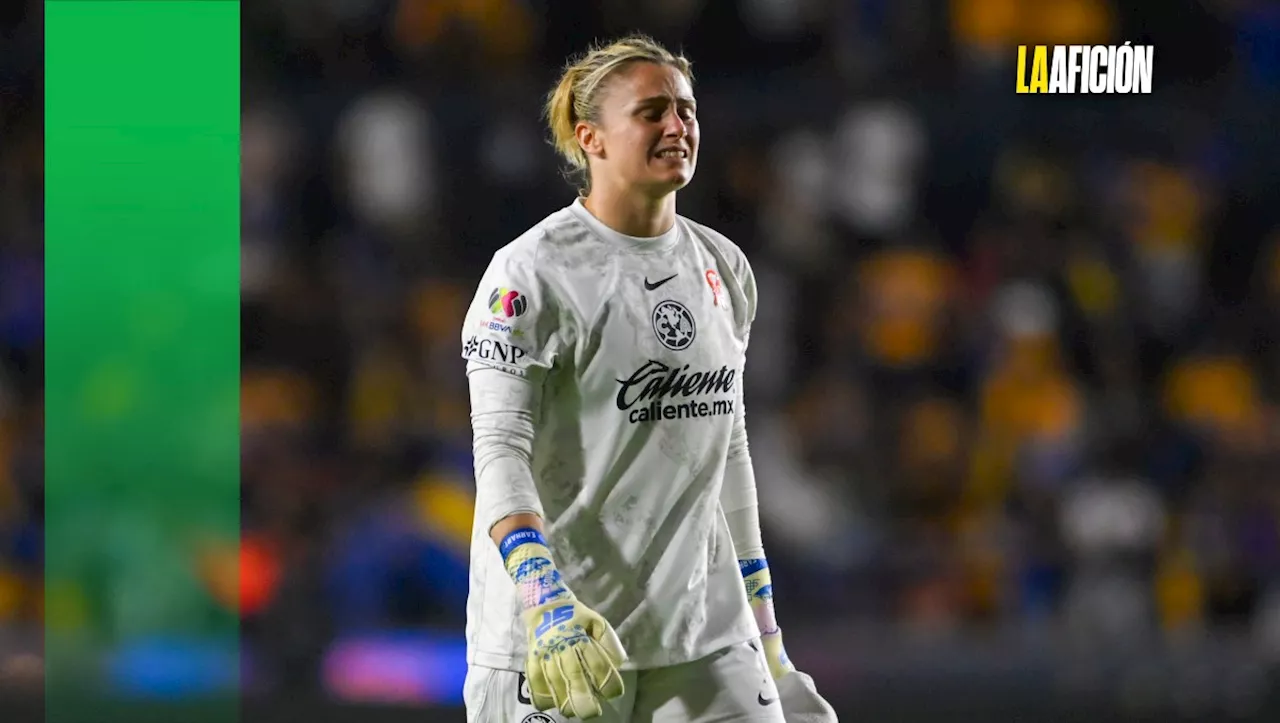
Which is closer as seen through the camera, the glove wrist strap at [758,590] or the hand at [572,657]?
the hand at [572,657]

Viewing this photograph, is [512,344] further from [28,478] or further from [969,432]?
[28,478]

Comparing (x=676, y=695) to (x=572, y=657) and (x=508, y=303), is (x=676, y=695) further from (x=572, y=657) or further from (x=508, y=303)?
(x=508, y=303)

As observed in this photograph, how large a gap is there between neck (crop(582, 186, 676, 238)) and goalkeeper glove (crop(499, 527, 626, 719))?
0.64 meters

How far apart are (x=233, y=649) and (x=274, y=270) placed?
180 centimetres

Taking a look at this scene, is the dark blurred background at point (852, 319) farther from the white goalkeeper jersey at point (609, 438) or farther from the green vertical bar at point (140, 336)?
the white goalkeeper jersey at point (609, 438)

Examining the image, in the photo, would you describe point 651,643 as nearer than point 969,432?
Yes

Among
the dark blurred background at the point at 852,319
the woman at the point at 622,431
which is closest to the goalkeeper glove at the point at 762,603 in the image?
the woman at the point at 622,431

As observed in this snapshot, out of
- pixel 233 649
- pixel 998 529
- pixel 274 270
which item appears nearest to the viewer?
pixel 233 649

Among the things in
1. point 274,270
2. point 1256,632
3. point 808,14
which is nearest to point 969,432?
point 1256,632

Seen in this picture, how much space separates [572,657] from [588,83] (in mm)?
1127

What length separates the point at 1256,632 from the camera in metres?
6.15

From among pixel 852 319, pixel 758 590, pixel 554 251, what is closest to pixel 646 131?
pixel 554 251

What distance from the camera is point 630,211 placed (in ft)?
10.1

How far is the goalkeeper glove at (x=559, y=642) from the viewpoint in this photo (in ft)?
8.66
